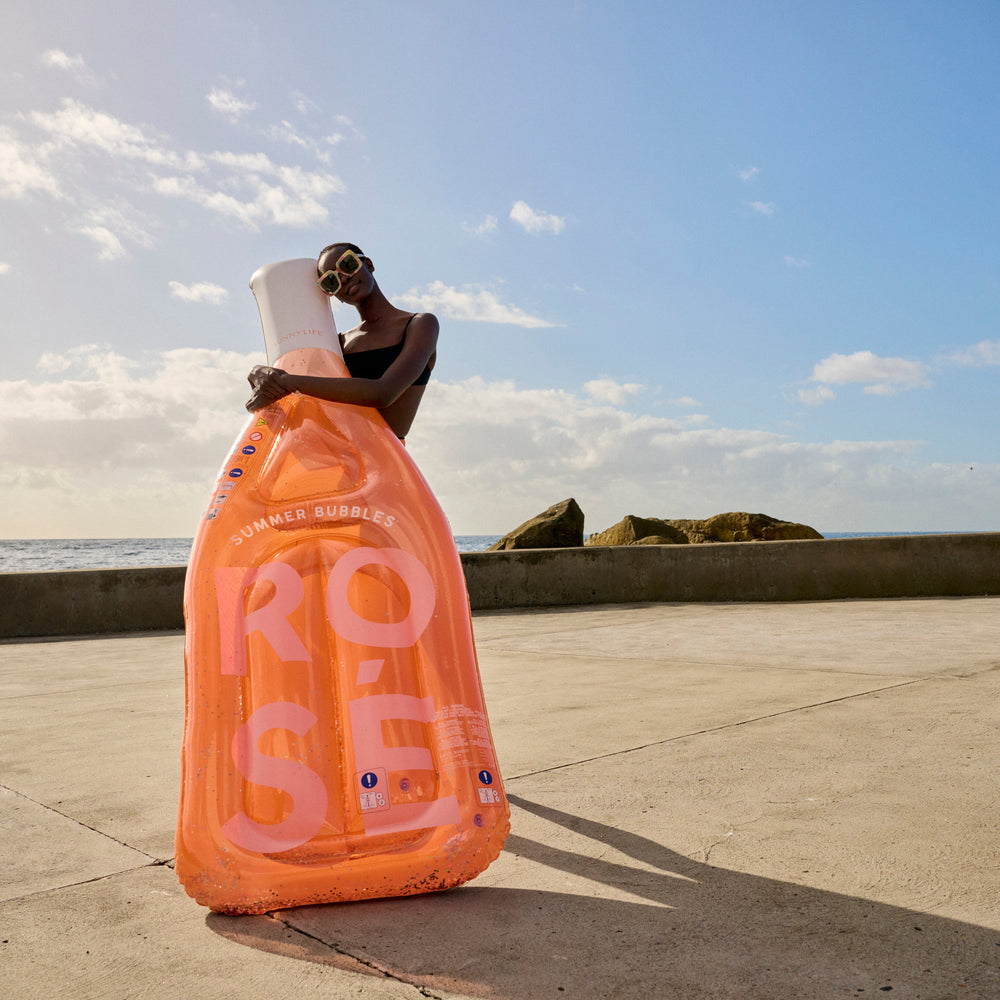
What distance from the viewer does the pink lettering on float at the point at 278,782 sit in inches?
96.7

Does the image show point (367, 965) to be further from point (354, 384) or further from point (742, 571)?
point (742, 571)

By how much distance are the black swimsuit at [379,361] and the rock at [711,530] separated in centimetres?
1343

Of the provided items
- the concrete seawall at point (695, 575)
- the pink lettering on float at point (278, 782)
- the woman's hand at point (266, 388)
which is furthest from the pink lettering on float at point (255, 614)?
the concrete seawall at point (695, 575)

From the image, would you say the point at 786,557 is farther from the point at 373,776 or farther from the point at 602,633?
the point at 373,776

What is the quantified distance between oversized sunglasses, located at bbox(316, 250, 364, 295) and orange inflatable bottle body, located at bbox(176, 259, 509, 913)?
16.7 inches

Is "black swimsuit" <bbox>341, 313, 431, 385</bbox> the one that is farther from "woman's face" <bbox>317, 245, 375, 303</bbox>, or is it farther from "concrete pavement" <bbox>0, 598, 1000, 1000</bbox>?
"concrete pavement" <bbox>0, 598, 1000, 1000</bbox>

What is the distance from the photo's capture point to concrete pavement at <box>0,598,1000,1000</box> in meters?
2.06

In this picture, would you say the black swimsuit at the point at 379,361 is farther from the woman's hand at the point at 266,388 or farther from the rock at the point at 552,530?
Answer: the rock at the point at 552,530

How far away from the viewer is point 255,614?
2.70 meters

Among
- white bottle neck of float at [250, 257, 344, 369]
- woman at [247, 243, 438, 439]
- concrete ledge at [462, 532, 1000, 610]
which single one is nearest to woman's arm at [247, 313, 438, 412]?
woman at [247, 243, 438, 439]

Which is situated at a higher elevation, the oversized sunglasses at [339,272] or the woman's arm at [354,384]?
the oversized sunglasses at [339,272]

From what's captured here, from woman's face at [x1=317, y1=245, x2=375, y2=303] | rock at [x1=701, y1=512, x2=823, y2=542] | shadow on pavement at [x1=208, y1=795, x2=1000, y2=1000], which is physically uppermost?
woman's face at [x1=317, y1=245, x2=375, y2=303]

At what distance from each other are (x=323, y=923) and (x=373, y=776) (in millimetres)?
384

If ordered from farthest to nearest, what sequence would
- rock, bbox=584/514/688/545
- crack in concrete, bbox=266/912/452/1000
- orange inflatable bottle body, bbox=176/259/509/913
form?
rock, bbox=584/514/688/545
orange inflatable bottle body, bbox=176/259/509/913
crack in concrete, bbox=266/912/452/1000
